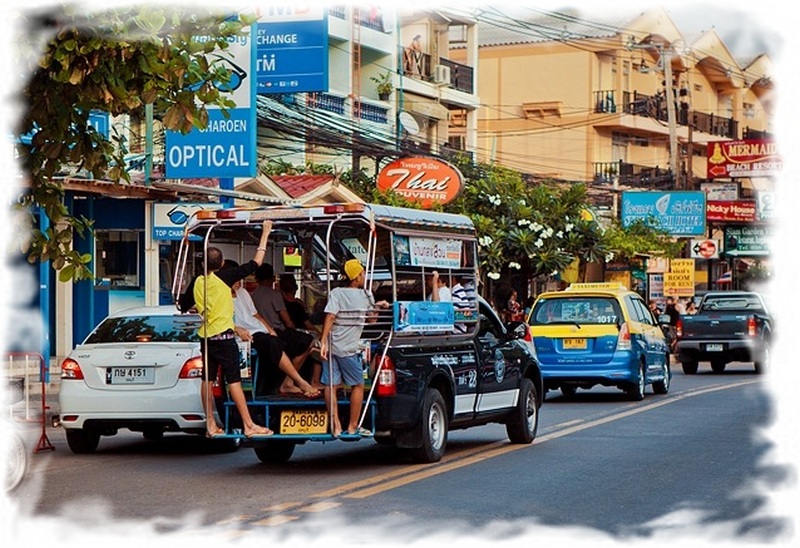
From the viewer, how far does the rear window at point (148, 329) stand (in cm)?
1492

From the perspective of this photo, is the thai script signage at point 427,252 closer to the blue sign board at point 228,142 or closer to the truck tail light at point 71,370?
the truck tail light at point 71,370

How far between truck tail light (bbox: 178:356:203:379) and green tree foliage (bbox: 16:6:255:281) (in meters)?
2.08

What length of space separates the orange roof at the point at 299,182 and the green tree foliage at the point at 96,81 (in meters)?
18.0

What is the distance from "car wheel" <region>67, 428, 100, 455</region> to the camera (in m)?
15.3

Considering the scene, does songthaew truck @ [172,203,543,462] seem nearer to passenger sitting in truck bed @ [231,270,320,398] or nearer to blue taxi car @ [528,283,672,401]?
passenger sitting in truck bed @ [231,270,320,398]

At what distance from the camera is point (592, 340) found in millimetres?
22531

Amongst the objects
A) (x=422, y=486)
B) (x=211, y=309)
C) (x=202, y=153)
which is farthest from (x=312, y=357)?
(x=202, y=153)

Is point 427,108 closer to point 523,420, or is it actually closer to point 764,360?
point 764,360

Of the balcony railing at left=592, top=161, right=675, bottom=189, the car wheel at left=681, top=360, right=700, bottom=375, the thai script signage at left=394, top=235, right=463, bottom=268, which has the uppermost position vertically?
the balcony railing at left=592, top=161, right=675, bottom=189

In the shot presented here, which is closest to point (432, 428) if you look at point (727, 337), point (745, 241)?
point (727, 337)

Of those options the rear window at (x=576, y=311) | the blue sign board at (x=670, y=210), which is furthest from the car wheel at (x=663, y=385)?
the blue sign board at (x=670, y=210)

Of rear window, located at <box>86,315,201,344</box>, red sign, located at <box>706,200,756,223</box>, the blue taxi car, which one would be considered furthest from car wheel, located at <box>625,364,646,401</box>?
red sign, located at <box>706,200,756,223</box>

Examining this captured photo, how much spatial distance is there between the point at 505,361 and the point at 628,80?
4436cm

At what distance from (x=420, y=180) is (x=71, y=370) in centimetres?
1819
